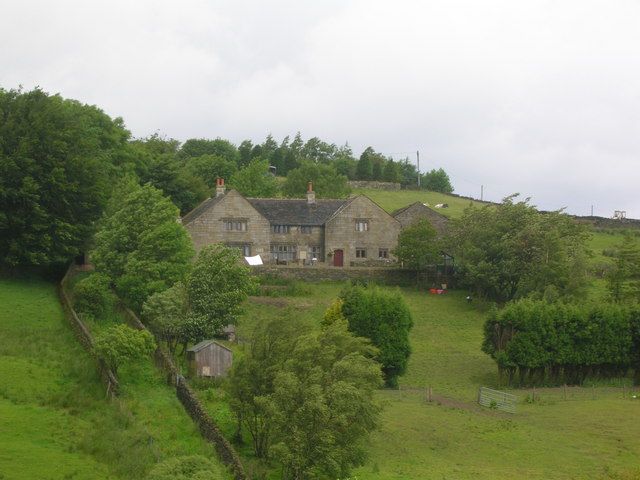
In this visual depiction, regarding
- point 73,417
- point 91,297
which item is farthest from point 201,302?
point 73,417

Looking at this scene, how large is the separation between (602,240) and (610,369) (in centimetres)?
4535

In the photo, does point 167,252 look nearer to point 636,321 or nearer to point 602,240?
point 636,321

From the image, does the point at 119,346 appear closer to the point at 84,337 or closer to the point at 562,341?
the point at 84,337

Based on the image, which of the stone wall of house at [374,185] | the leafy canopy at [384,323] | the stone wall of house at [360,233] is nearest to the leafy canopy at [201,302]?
the leafy canopy at [384,323]

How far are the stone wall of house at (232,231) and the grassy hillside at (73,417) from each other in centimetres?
2778

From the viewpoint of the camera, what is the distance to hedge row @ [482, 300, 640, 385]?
180 ft

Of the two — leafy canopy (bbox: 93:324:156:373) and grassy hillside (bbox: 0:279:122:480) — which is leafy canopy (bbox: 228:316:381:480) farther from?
leafy canopy (bbox: 93:324:156:373)

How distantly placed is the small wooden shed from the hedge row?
61.7ft

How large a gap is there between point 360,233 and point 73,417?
47.3m

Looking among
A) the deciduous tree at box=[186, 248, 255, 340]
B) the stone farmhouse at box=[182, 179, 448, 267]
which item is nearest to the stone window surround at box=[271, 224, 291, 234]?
the stone farmhouse at box=[182, 179, 448, 267]

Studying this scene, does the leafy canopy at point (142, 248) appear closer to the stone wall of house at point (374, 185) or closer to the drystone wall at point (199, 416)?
the drystone wall at point (199, 416)

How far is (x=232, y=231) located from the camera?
77.4 meters

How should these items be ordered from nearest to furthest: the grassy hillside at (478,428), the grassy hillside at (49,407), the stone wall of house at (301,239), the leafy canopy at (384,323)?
1. the grassy hillside at (49,407)
2. the grassy hillside at (478,428)
3. the leafy canopy at (384,323)
4. the stone wall of house at (301,239)

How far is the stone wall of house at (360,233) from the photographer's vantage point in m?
80.6
